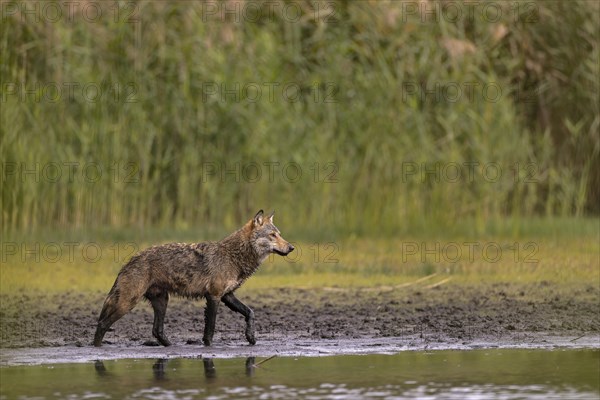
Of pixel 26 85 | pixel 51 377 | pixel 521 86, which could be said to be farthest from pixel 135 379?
pixel 521 86

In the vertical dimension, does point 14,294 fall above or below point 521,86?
below

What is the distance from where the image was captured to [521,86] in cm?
1956

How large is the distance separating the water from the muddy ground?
959 mm

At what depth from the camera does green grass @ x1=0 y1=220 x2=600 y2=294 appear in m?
14.6

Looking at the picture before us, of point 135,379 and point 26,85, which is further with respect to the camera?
point 26,85

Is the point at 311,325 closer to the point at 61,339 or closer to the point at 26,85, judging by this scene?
the point at 61,339

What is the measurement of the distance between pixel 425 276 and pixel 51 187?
4.69 m

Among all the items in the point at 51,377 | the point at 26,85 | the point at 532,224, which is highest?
the point at 26,85

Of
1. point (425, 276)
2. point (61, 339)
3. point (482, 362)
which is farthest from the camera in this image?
point (425, 276)
